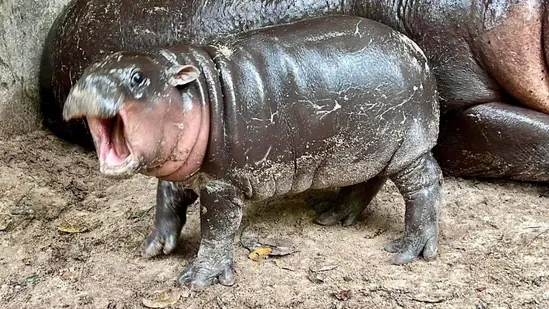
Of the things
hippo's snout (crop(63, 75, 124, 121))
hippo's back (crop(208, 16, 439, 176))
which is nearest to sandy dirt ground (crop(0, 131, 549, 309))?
hippo's back (crop(208, 16, 439, 176))

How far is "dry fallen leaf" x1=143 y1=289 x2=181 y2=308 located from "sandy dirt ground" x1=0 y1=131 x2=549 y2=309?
2cm

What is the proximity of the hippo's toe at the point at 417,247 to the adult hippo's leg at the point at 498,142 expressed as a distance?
23.8 inches

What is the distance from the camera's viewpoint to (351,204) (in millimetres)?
2744

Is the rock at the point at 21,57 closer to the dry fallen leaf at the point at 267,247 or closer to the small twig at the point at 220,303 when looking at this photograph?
the dry fallen leaf at the point at 267,247

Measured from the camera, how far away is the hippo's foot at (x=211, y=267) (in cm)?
230

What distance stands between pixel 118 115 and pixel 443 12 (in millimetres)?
1436

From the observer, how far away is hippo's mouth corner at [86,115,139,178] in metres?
2.02

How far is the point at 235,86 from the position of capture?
7.30 ft

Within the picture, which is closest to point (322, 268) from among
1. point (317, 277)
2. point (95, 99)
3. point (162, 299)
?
point (317, 277)

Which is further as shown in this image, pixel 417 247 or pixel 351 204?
pixel 351 204

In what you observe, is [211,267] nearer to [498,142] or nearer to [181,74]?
[181,74]

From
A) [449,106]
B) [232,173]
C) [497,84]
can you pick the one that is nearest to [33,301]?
[232,173]

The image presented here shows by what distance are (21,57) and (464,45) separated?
1.92 meters

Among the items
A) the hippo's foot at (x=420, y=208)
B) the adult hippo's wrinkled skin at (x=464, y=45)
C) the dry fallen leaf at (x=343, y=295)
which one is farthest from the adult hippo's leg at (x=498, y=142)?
the dry fallen leaf at (x=343, y=295)
